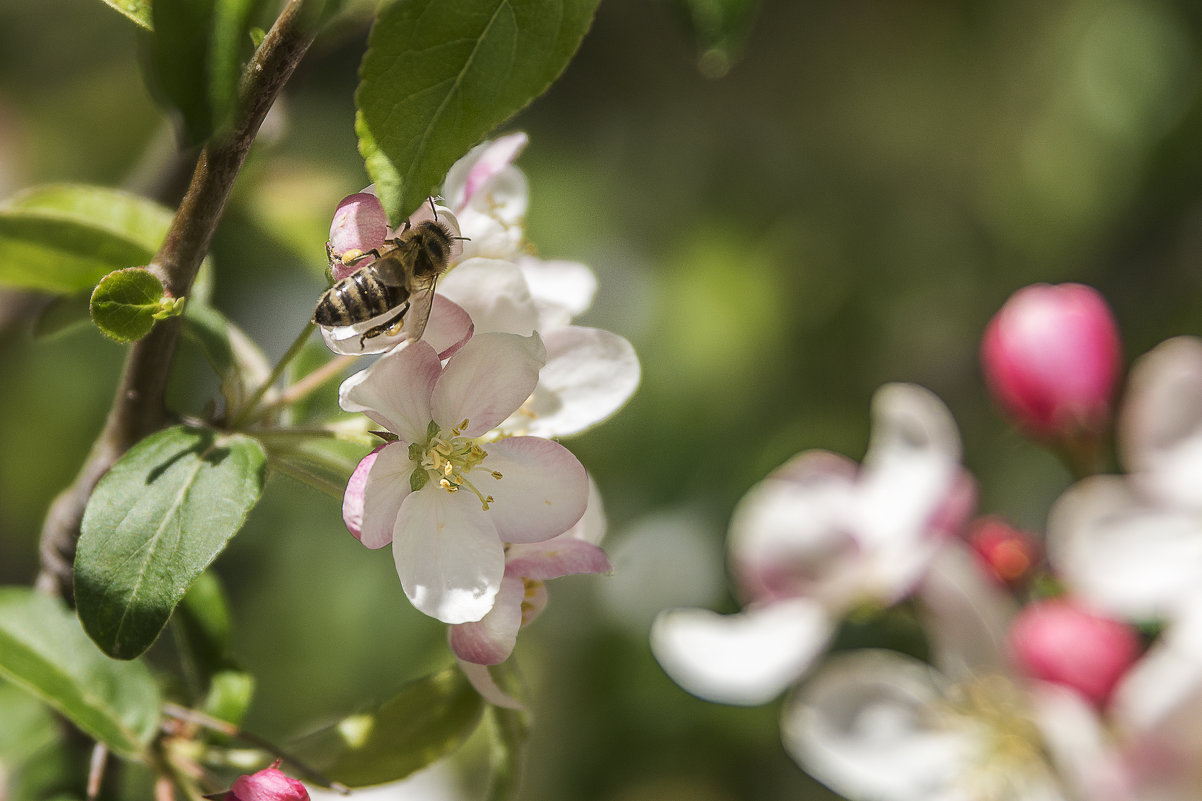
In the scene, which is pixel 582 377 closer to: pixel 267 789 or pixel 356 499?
pixel 356 499

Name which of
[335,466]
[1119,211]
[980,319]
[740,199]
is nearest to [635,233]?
[740,199]

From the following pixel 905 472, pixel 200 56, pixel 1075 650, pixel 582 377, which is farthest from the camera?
pixel 905 472

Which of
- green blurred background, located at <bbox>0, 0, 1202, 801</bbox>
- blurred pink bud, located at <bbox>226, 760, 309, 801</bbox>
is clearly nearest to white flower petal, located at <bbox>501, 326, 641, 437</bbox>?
blurred pink bud, located at <bbox>226, 760, 309, 801</bbox>

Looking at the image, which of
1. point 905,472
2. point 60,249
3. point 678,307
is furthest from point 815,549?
point 678,307

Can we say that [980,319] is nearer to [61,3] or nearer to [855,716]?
[855,716]

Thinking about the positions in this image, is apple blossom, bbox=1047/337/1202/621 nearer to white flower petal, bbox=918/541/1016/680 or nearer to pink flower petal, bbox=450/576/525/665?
white flower petal, bbox=918/541/1016/680
